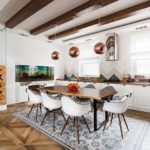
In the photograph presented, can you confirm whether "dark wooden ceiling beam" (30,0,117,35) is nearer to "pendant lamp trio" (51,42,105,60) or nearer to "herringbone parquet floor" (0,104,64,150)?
"pendant lamp trio" (51,42,105,60)

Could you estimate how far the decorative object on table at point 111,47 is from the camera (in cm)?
509

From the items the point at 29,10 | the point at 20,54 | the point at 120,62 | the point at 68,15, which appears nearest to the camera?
the point at 29,10

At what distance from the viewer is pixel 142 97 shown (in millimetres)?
4230

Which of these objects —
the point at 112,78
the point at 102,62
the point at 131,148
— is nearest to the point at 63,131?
the point at 131,148

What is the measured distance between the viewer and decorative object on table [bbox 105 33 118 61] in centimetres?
509

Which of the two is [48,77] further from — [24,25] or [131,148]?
[131,148]

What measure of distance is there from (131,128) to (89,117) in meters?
1.08

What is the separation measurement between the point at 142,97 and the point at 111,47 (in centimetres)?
205

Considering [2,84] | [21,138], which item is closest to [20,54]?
[2,84]

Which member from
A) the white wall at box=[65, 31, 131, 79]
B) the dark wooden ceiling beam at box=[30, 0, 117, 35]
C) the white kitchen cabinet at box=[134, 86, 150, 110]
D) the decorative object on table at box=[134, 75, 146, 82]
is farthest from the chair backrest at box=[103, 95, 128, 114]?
the white wall at box=[65, 31, 131, 79]

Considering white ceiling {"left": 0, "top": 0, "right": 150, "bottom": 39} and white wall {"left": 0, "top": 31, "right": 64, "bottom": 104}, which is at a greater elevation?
white ceiling {"left": 0, "top": 0, "right": 150, "bottom": 39}

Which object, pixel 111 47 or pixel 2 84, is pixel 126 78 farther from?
pixel 2 84

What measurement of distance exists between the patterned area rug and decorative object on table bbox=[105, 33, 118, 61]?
240 centimetres

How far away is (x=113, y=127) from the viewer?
3.08m
